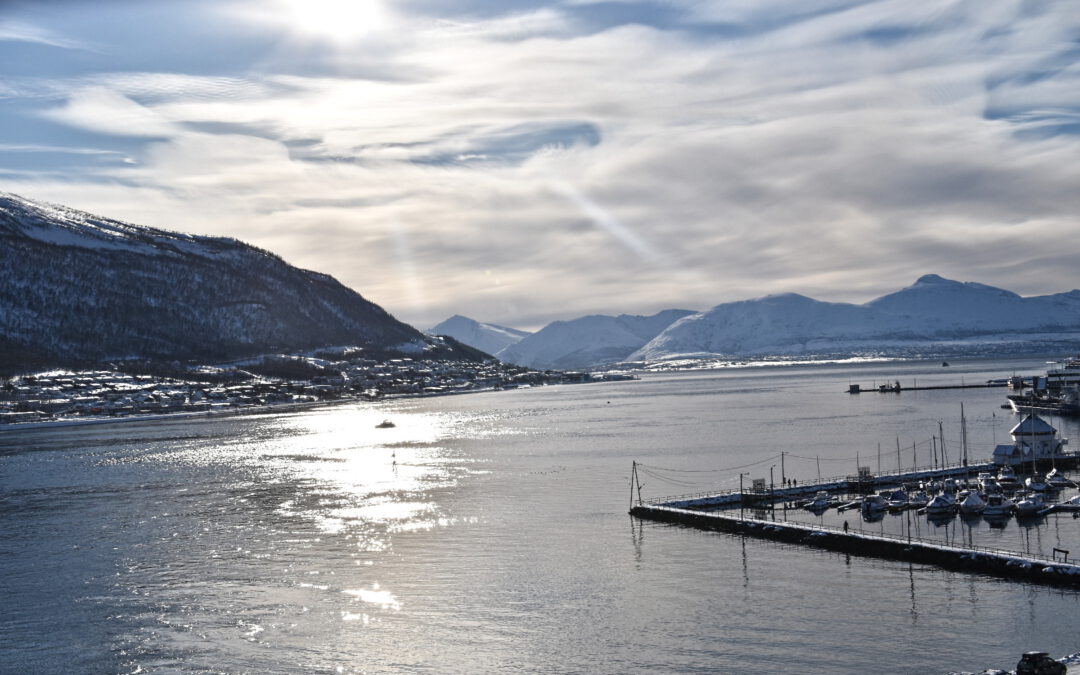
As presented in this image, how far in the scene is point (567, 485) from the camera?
88.4 metres

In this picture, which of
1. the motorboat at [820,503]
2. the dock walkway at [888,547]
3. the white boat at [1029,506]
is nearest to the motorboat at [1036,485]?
the white boat at [1029,506]

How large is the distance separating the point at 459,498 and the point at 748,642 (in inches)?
1790

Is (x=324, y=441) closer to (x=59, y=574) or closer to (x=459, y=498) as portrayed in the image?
(x=459, y=498)

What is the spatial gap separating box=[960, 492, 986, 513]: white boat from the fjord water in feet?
15.8

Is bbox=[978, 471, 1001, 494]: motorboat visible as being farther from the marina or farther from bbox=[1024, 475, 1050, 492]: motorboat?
bbox=[1024, 475, 1050, 492]: motorboat

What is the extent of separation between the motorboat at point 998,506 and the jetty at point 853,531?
1235cm

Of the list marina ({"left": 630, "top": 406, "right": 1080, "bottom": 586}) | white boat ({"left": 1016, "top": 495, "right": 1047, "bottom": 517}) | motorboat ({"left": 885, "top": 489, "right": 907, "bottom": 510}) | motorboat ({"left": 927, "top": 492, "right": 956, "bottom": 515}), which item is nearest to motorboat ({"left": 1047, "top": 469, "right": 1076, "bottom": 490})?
marina ({"left": 630, "top": 406, "right": 1080, "bottom": 586})

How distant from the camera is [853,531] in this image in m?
63.8

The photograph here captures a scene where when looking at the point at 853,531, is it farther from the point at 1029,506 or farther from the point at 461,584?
the point at 461,584

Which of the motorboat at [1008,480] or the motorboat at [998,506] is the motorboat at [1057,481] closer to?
the motorboat at [1008,480]

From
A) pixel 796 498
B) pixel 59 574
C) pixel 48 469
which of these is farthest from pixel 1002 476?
pixel 48 469

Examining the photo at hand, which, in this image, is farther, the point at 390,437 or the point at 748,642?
the point at 390,437

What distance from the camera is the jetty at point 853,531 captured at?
164 ft

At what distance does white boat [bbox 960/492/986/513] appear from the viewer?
70.0 m
